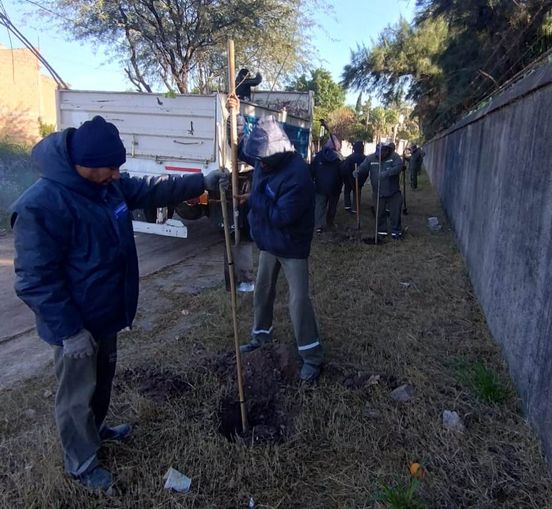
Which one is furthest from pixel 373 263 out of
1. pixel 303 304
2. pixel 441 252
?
pixel 303 304

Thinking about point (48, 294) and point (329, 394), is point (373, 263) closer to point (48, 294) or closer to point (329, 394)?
point (329, 394)

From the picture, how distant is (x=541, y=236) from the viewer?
10.2ft

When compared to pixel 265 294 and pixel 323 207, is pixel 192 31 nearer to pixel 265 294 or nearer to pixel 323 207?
pixel 323 207

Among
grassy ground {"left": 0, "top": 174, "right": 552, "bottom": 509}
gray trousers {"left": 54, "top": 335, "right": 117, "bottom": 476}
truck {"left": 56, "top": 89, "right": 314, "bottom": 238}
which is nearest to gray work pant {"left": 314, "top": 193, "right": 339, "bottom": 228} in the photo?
truck {"left": 56, "top": 89, "right": 314, "bottom": 238}

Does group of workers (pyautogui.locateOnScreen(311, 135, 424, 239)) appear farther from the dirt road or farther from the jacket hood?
the jacket hood

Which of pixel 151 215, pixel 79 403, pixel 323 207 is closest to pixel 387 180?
pixel 323 207

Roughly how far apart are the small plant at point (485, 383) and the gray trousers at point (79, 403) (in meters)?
2.42

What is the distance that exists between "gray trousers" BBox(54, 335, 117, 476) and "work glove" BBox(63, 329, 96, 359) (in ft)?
0.26

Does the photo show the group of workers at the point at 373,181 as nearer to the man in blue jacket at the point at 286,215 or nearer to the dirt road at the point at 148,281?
the dirt road at the point at 148,281

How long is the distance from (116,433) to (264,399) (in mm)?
1010

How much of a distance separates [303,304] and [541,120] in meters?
2.18

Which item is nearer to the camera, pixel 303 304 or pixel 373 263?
pixel 303 304

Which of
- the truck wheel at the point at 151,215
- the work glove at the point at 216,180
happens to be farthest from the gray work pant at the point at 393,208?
the work glove at the point at 216,180

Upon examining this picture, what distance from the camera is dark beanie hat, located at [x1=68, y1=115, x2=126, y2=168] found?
7.59 ft
